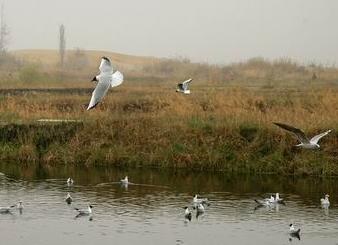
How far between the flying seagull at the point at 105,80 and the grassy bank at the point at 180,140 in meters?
9.49

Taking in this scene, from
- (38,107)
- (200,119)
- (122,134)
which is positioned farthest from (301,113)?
(38,107)

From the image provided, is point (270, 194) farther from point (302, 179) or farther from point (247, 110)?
point (247, 110)

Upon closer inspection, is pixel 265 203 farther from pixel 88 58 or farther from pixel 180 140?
pixel 88 58

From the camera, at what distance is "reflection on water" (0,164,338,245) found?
16.5 meters

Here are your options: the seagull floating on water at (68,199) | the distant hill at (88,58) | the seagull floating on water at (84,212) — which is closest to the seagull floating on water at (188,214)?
the seagull floating on water at (84,212)

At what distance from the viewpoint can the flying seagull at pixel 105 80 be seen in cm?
1683

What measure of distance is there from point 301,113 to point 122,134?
694 centimetres

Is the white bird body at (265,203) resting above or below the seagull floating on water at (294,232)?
above

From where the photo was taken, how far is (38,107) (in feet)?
111

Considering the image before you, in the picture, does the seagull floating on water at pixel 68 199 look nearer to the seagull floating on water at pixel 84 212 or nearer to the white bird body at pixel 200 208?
Result: the seagull floating on water at pixel 84 212

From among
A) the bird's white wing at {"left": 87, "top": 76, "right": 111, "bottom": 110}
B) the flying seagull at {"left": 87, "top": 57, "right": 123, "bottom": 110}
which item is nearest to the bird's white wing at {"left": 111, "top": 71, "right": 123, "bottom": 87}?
the flying seagull at {"left": 87, "top": 57, "right": 123, "bottom": 110}

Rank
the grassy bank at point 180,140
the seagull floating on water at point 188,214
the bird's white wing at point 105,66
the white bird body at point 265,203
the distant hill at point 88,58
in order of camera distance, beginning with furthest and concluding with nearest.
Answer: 1. the distant hill at point 88,58
2. the grassy bank at point 180,140
3. the white bird body at point 265,203
4. the seagull floating on water at point 188,214
5. the bird's white wing at point 105,66

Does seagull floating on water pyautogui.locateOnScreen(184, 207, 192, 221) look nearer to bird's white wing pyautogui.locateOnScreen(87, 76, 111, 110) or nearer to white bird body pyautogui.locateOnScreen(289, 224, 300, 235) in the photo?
white bird body pyautogui.locateOnScreen(289, 224, 300, 235)

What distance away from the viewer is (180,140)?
1056 inches
